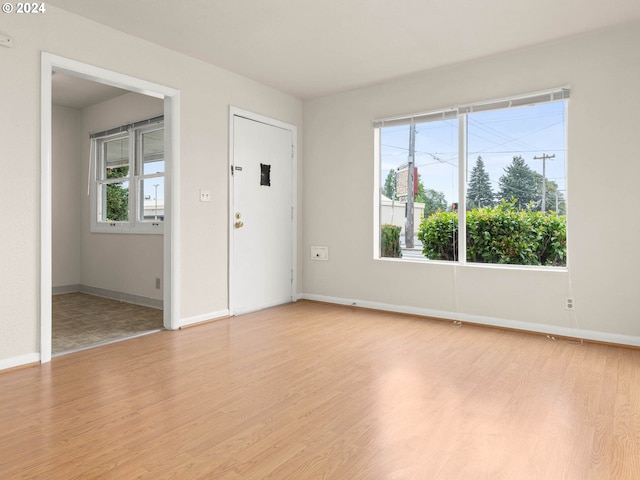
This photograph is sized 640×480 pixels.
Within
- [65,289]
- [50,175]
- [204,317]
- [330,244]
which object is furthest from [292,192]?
[65,289]

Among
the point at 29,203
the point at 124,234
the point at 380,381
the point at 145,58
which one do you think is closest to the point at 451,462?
the point at 380,381

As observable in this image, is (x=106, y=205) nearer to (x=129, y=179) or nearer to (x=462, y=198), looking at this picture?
(x=129, y=179)

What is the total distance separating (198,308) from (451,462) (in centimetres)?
295

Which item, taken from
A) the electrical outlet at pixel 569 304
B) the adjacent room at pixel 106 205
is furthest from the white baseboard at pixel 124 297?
the electrical outlet at pixel 569 304

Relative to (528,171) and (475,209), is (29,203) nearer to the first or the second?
(475,209)

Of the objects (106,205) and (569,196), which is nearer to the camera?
(569,196)

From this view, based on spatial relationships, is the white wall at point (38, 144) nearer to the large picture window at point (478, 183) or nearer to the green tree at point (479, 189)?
the large picture window at point (478, 183)

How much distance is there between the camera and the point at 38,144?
115 inches

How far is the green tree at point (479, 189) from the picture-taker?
411 centimetres

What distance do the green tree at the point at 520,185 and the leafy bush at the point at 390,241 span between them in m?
1.20

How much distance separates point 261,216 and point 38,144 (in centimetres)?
232

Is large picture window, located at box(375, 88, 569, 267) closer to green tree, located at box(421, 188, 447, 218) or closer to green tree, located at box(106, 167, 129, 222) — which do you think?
green tree, located at box(421, 188, 447, 218)

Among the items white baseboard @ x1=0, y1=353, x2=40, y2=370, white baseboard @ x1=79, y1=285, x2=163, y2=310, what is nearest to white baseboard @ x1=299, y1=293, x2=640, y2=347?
white baseboard @ x1=79, y1=285, x2=163, y2=310

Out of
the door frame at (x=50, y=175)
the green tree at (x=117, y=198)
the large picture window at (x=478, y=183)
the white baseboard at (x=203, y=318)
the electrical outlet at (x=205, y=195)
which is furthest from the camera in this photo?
the green tree at (x=117, y=198)
